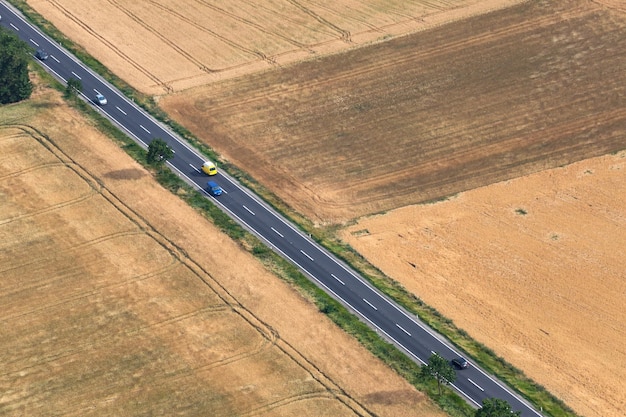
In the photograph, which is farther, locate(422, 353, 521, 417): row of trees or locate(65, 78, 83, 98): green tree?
locate(65, 78, 83, 98): green tree

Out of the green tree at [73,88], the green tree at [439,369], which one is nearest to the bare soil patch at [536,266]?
the green tree at [439,369]

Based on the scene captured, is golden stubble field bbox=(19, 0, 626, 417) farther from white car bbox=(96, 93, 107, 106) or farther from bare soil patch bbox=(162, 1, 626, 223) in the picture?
white car bbox=(96, 93, 107, 106)

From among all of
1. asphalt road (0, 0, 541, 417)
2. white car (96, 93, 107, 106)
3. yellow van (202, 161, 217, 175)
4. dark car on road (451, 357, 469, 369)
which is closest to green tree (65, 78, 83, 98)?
asphalt road (0, 0, 541, 417)

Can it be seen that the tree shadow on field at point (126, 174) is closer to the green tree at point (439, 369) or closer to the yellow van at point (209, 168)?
the yellow van at point (209, 168)

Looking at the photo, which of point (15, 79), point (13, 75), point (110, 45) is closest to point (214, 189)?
point (15, 79)

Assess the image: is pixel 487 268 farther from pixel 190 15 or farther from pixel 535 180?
pixel 190 15

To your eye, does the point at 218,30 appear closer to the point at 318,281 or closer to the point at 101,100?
the point at 101,100

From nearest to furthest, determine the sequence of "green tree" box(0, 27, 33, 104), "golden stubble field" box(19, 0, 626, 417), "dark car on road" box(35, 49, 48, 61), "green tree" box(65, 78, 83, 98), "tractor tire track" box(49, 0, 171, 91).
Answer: "golden stubble field" box(19, 0, 626, 417)
"green tree" box(0, 27, 33, 104)
"green tree" box(65, 78, 83, 98)
"tractor tire track" box(49, 0, 171, 91)
"dark car on road" box(35, 49, 48, 61)

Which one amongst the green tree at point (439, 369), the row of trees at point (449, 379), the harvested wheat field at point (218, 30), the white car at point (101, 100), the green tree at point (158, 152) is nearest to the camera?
the row of trees at point (449, 379)
